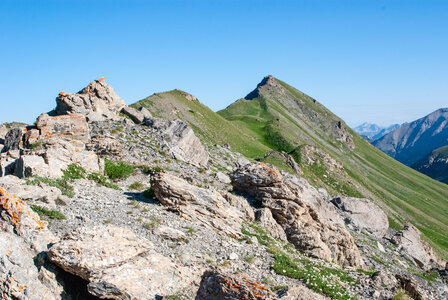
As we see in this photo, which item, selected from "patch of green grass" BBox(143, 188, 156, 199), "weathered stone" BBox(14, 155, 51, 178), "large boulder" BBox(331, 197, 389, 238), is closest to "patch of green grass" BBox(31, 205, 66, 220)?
"weathered stone" BBox(14, 155, 51, 178)

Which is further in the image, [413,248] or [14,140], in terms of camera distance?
[413,248]

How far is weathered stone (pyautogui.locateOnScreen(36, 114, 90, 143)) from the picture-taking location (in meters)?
29.0

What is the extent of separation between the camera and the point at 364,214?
145 ft

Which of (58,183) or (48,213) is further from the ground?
(58,183)

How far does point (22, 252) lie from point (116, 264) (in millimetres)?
3164

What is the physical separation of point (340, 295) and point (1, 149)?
99.5 feet

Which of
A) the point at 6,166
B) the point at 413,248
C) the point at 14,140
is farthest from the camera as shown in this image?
the point at 413,248

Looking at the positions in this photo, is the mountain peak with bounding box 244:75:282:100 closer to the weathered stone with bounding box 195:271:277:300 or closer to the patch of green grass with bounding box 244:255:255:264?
the patch of green grass with bounding box 244:255:255:264

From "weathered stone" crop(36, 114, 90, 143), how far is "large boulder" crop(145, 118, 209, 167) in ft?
26.2

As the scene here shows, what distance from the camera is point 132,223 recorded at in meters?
15.7

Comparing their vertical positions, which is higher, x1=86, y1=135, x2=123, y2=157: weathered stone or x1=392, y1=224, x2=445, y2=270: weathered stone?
x1=86, y1=135, x2=123, y2=157: weathered stone

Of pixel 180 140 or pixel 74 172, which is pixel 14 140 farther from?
pixel 180 140

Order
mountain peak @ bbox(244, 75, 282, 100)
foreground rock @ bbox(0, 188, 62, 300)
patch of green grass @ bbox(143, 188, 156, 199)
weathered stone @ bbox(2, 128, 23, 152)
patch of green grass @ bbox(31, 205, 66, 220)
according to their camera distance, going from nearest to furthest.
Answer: foreground rock @ bbox(0, 188, 62, 300) < patch of green grass @ bbox(31, 205, 66, 220) < patch of green grass @ bbox(143, 188, 156, 199) < weathered stone @ bbox(2, 128, 23, 152) < mountain peak @ bbox(244, 75, 282, 100)

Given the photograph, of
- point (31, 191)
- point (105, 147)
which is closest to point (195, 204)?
point (31, 191)
